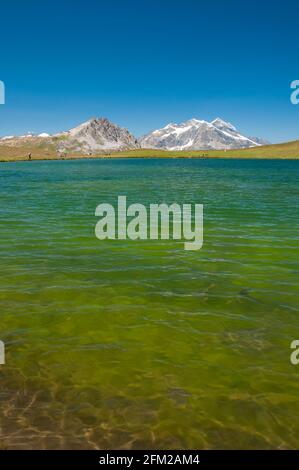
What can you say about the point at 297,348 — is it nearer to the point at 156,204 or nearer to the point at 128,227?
the point at 128,227

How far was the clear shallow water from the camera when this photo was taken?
31.7 ft

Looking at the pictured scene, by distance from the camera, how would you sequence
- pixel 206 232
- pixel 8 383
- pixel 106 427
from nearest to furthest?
pixel 106 427
pixel 8 383
pixel 206 232

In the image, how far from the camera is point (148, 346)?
539 inches

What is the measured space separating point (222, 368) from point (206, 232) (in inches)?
830

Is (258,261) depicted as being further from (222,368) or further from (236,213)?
(236,213)

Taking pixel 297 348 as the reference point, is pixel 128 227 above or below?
above

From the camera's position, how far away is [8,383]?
11.4 m

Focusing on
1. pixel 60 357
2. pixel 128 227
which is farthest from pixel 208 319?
pixel 128 227

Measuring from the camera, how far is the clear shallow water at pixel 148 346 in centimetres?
967

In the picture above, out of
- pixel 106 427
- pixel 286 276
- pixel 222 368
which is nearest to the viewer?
pixel 106 427
